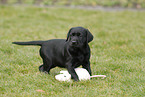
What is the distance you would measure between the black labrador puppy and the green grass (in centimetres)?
29

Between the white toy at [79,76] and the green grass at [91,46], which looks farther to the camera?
the white toy at [79,76]

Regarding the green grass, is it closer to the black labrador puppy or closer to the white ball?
the white ball

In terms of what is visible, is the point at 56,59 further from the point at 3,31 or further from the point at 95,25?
the point at 95,25

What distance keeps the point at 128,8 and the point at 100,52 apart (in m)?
7.88

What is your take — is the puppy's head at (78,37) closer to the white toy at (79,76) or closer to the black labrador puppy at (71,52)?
the black labrador puppy at (71,52)

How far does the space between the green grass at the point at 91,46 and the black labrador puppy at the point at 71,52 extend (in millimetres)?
290

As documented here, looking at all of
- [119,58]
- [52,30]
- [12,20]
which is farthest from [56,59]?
[12,20]

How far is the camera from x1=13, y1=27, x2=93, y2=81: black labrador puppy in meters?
4.19

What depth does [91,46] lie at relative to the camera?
7.14 m

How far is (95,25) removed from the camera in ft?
32.5

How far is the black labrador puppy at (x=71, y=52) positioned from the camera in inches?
165

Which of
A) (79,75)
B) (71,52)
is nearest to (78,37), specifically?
(71,52)

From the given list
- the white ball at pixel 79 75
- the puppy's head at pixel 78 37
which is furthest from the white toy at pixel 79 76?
the puppy's head at pixel 78 37

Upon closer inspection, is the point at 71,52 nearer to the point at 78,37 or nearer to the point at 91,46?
the point at 78,37
